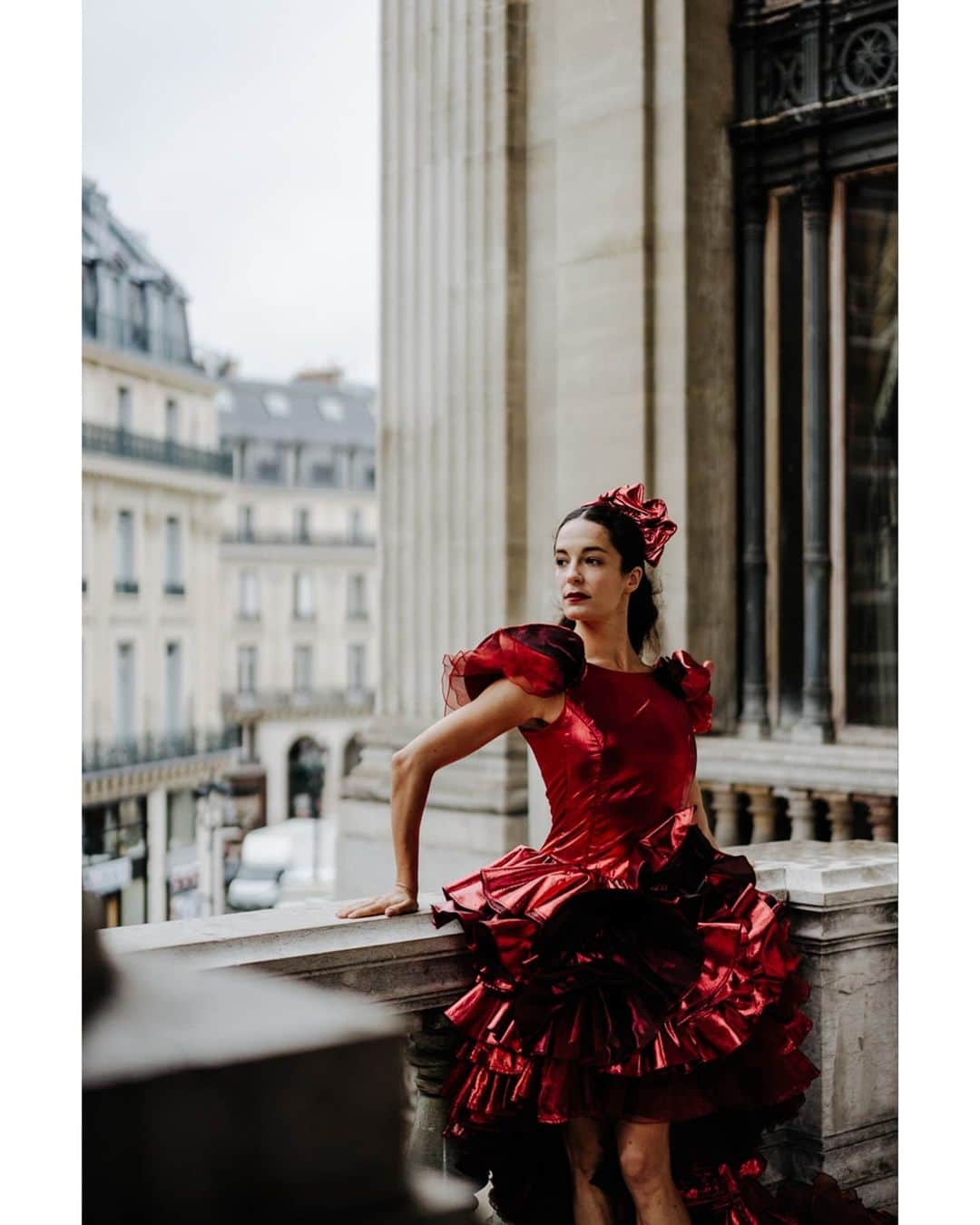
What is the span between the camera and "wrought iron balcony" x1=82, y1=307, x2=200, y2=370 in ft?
87.5

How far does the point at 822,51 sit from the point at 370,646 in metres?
36.2

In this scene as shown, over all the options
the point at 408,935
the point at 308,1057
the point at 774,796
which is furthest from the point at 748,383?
the point at 308,1057

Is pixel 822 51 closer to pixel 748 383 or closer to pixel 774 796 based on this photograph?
pixel 748 383

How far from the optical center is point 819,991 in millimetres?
3281

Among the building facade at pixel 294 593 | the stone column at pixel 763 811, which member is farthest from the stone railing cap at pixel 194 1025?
the building facade at pixel 294 593

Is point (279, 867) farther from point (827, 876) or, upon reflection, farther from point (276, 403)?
point (827, 876)

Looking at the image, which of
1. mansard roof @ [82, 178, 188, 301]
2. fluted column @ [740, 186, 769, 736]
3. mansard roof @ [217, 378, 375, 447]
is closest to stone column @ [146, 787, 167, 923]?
mansard roof @ [82, 178, 188, 301]

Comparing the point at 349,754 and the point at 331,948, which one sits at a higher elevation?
the point at 331,948

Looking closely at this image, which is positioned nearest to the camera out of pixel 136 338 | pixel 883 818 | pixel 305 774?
pixel 883 818

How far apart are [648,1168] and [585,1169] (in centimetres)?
13

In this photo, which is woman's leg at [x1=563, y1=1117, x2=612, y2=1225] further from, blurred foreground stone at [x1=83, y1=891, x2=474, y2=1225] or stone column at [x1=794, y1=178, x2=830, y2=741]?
stone column at [x1=794, y1=178, x2=830, y2=741]

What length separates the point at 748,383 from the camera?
6.59m

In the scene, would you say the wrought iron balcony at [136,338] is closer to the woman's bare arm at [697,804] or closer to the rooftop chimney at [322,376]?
the rooftop chimney at [322,376]

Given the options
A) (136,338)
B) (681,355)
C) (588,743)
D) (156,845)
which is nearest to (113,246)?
(136,338)
